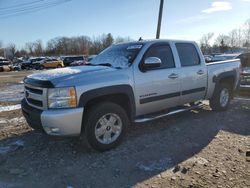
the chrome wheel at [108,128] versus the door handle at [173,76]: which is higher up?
the door handle at [173,76]

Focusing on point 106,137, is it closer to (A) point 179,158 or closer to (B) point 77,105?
(B) point 77,105

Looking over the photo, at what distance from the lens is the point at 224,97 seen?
737cm

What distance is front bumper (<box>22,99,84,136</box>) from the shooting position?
4.02 metres

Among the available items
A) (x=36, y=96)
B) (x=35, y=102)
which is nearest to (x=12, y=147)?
(x=35, y=102)

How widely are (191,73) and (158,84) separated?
1.15 metres

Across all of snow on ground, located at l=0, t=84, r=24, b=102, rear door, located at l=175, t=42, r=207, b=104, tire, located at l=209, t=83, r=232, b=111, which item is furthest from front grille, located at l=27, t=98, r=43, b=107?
snow on ground, located at l=0, t=84, r=24, b=102

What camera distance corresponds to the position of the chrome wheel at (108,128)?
453 cm

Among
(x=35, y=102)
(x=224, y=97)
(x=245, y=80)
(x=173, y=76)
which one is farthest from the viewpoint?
(x=245, y=80)

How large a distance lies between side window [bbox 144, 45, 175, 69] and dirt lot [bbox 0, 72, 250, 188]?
4.66 ft

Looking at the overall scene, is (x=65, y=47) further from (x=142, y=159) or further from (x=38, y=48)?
(x=142, y=159)

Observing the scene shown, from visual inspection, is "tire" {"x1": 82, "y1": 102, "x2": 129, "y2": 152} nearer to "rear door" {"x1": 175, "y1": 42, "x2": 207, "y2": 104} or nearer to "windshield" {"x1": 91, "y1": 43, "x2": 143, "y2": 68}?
"windshield" {"x1": 91, "y1": 43, "x2": 143, "y2": 68}

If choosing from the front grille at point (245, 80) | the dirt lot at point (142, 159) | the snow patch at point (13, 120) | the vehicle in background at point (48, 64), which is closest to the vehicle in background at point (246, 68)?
the front grille at point (245, 80)

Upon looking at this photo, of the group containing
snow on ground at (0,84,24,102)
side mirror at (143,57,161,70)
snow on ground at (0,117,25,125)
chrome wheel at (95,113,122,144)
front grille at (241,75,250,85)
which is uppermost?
side mirror at (143,57,161,70)

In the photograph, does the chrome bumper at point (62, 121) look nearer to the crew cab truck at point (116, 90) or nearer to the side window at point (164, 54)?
the crew cab truck at point (116, 90)
